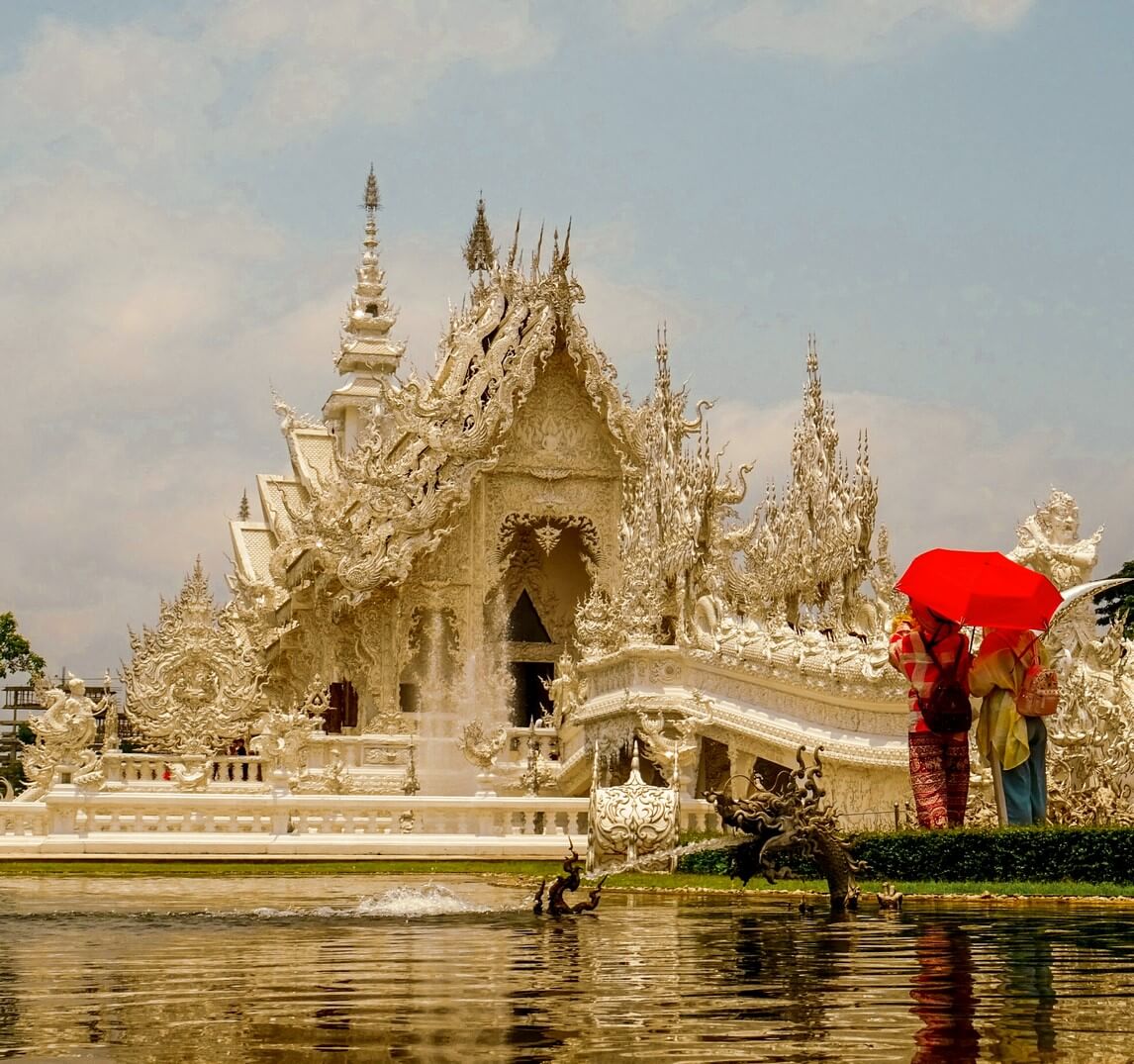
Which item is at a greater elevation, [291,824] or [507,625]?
[507,625]

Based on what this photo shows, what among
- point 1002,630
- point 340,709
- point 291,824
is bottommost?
point 291,824

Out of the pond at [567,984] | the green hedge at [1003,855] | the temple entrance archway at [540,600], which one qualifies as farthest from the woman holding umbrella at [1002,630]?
the temple entrance archway at [540,600]

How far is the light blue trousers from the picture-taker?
14.3 metres

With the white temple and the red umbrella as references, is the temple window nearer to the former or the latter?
the white temple

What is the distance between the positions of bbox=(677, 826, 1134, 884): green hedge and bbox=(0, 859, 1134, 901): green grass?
0.16m

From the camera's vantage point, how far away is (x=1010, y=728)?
14.2 metres

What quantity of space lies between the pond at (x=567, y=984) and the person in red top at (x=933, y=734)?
9.10 ft

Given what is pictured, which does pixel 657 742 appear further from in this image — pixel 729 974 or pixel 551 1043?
pixel 551 1043

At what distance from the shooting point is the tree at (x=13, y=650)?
47.8 metres

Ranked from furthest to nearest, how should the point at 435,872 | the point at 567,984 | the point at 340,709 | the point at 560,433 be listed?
the point at 340,709 → the point at 560,433 → the point at 435,872 → the point at 567,984

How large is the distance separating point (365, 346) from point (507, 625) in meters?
12.5

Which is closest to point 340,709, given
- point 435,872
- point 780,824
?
point 435,872

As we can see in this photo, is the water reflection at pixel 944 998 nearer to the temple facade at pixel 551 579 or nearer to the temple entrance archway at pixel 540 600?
the temple facade at pixel 551 579

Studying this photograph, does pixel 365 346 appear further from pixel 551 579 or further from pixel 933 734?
pixel 933 734
